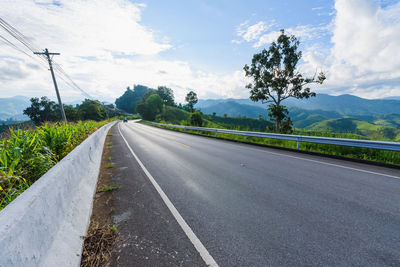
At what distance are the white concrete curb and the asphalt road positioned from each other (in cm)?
168

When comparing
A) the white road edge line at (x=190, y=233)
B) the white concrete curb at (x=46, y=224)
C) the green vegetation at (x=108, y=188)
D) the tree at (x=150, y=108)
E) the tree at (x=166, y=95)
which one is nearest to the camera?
the white concrete curb at (x=46, y=224)

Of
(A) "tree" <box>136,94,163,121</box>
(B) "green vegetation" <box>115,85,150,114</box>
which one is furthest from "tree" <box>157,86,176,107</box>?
(B) "green vegetation" <box>115,85,150,114</box>

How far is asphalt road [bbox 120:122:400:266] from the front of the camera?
7.23 ft

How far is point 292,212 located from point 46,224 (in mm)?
3634

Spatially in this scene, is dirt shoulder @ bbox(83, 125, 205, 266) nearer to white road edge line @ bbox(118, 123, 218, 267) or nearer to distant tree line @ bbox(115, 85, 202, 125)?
white road edge line @ bbox(118, 123, 218, 267)

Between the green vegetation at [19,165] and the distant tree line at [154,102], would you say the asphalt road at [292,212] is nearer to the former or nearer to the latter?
the green vegetation at [19,165]

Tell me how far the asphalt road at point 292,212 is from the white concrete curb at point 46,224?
5.50 ft

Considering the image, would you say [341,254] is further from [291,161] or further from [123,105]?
[123,105]

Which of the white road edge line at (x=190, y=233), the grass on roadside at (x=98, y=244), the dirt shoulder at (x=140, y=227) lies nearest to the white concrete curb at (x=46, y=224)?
the grass on roadside at (x=98, y=244)

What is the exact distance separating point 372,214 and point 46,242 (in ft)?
15.8

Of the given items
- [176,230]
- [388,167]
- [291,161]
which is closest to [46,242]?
[176,230]

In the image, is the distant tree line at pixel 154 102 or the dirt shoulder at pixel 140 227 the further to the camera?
the distant tree line at pixel 154 102

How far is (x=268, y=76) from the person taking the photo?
19469 millimetres

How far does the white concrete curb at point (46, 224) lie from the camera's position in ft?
4.05
